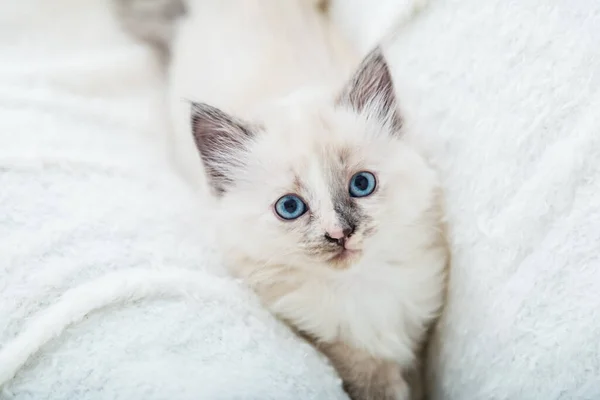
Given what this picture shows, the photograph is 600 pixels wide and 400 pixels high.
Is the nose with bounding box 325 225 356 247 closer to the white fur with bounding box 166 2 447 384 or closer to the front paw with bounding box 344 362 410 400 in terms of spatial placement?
the white fur with bounding box 166 2 447 384

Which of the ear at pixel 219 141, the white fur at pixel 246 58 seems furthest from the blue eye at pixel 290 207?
the white fur at pixel 246 58

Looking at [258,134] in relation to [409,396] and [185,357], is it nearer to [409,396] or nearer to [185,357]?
[185,357]

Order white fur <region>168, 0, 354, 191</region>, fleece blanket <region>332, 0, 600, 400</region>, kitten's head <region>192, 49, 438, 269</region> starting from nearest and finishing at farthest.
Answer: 1. fleece blanket <region>332, 0, 600, 400</region>
2. kitten's head <region>192, 49, 438, 269</region>
3. white fur <region>168, 0, 354, 191</region>

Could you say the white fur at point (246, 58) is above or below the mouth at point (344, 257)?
above

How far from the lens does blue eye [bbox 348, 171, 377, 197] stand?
92 centimetres

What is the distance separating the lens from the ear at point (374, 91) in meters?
0.96

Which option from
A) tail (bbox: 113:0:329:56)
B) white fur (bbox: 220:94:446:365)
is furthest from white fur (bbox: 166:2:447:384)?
tail (bbox: 113:0:329:56)

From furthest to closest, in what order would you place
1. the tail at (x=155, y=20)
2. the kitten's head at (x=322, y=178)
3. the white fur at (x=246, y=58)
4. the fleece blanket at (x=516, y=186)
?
the tail at (x=155, y=20), the white fur at (x=246, y=58), the kitten's head at (x=322, y=178), the fleece blanket at (x=516, y=186)

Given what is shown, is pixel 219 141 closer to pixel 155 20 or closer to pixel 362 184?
pixel 362 184

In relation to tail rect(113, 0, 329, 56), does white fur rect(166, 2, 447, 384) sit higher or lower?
lower

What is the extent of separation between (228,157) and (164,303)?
0.26 meters

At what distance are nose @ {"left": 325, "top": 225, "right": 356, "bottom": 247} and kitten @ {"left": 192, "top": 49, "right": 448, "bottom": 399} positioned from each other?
48 millimetres

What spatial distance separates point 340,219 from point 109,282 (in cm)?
35

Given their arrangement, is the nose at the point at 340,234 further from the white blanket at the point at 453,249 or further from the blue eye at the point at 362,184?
the white blanket at the point at 453,249
